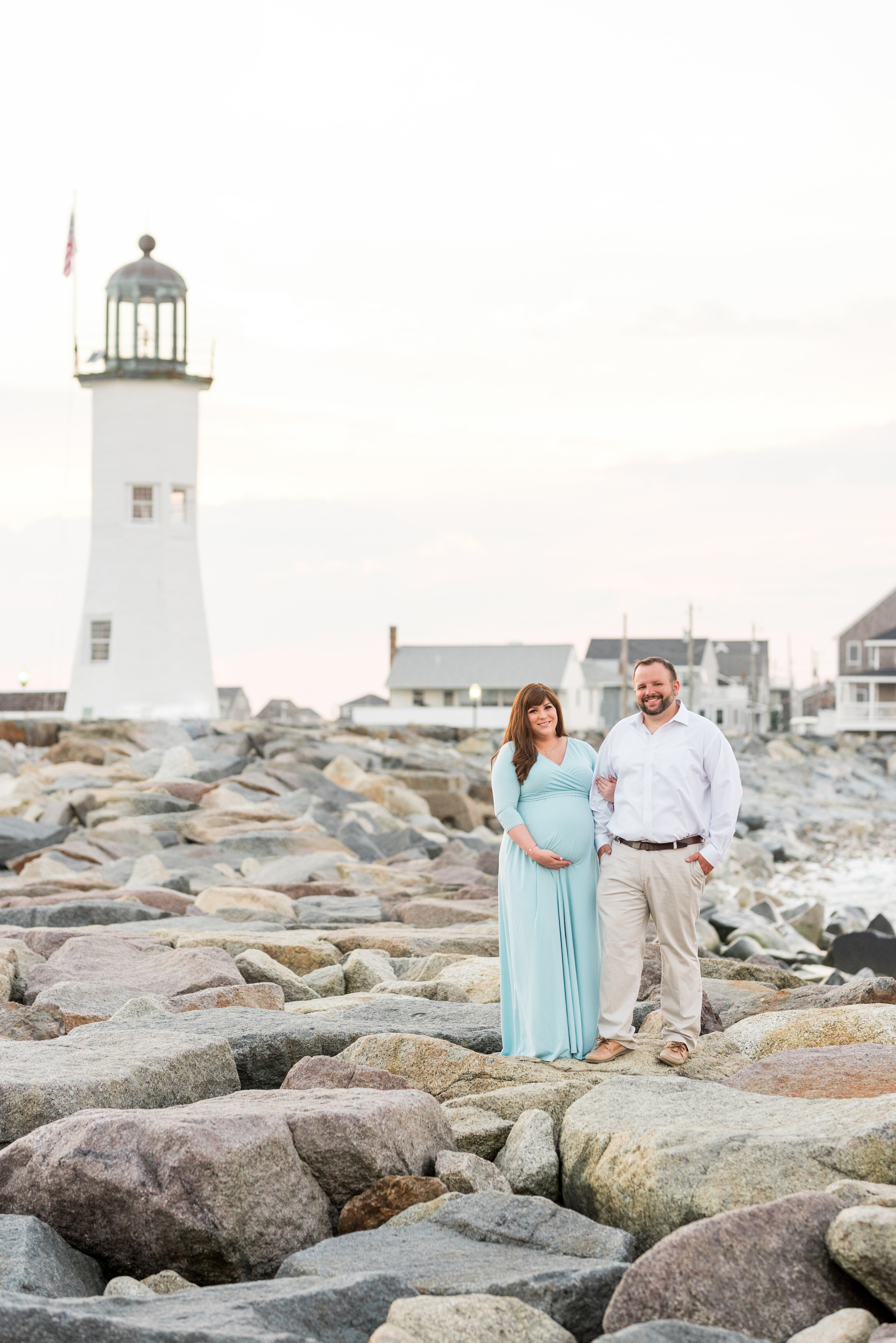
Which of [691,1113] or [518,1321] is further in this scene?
[691,1113]

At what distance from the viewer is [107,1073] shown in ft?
17.6

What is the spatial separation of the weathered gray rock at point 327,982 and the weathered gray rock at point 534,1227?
356 cm

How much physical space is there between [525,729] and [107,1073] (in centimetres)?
216

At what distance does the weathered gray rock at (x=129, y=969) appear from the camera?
7.55 meters

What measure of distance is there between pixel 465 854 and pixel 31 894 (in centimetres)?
566

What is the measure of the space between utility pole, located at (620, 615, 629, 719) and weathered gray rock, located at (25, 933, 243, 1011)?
166 feet

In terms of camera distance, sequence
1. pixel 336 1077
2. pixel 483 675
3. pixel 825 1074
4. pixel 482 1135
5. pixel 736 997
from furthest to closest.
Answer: pixel 483 675 → pixel 736 997 → pixel 825 1074 → pixel 336 1077 → pixel 482 1135

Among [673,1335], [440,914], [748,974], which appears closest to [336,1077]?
[673,1335]

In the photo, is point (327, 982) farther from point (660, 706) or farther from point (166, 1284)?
point (166, 1284)

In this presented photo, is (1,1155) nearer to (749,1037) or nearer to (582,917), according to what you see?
(582,917)

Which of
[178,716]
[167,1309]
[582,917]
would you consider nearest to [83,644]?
[178,716]

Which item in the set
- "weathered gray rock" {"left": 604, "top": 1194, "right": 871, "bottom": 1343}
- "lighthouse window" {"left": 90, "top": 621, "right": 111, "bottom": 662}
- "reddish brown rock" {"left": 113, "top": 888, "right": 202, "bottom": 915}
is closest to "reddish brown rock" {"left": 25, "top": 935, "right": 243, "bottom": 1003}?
"reddish brown rock" {"left": 113, "top": 888, "right": 202, "bottom": 915}

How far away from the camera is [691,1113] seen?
16.5 feet

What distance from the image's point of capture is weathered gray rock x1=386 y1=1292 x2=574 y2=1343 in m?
3.66
